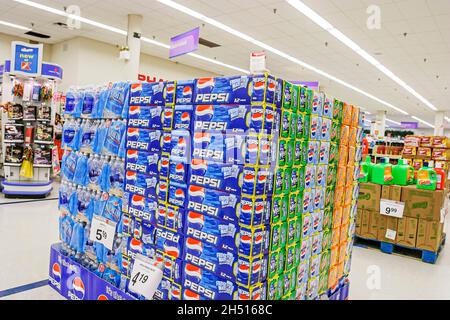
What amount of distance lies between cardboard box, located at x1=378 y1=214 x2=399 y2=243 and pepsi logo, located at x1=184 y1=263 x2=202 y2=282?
11.6 feet

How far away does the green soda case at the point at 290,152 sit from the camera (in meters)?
1.97

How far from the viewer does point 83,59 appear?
35.9 ft

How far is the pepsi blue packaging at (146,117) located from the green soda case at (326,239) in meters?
1.44

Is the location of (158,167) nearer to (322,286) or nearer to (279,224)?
(279,224)

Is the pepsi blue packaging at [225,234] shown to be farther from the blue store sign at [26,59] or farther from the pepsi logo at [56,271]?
the blue store sign at [26,59]

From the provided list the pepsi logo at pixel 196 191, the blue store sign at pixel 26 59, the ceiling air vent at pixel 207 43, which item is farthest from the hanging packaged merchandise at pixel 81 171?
the ceiling air vent at pixel 207 43

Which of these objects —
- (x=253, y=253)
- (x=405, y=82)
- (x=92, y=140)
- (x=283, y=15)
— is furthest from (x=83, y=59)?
(x=405, y=82)

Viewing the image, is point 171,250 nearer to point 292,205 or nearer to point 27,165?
point 292,205

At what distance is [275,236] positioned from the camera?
194cm

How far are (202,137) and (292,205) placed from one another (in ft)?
2.29

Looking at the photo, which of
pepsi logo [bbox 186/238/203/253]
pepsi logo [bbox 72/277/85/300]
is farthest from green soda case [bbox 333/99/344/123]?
pepsi logo [bbox 72/277/85/300]

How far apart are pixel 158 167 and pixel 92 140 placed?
31.0 inches

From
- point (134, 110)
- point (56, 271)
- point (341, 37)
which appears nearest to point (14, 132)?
point (56, 271)

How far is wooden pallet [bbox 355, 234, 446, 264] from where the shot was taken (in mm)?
4277
